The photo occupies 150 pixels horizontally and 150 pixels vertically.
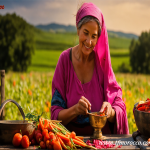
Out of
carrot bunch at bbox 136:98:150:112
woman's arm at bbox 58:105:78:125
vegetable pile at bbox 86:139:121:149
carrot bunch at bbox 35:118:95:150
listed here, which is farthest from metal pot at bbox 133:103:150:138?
woman's arm at bbox 58:105:78:125

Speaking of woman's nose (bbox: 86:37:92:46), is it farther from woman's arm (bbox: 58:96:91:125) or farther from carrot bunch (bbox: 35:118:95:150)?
carrot bunch (bbox: 35:118:95:150)

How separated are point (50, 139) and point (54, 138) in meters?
0.04

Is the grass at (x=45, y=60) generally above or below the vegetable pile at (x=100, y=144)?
above

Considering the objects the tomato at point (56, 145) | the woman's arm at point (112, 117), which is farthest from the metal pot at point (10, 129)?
the woman's arm at point (112, 117)

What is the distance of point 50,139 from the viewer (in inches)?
78.4

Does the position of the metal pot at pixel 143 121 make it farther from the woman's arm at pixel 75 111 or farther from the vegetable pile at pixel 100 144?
the woman's arm at pixel 75 111

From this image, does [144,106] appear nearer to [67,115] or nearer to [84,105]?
[84,105]

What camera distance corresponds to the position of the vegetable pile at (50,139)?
1968 millimetres

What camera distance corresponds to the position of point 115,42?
3117cm

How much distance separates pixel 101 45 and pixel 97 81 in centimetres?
44

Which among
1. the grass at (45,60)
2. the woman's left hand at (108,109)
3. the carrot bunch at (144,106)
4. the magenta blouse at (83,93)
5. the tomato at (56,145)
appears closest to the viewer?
the tomato at (56,145)

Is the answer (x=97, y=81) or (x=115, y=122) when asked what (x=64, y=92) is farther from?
(x=115, y=122)

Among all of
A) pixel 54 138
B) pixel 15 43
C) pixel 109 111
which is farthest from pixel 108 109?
pixel 15 43

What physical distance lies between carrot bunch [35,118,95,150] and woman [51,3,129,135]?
415mm
